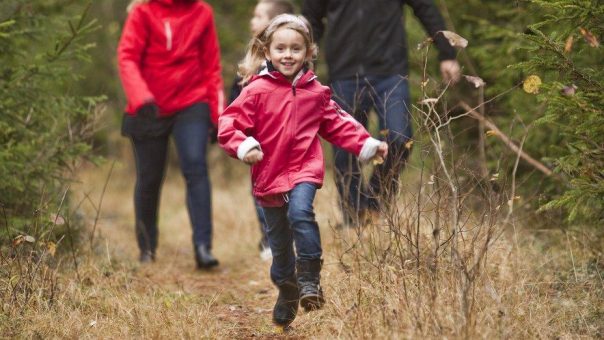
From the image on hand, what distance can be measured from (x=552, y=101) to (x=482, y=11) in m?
3.45

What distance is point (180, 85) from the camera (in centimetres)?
598

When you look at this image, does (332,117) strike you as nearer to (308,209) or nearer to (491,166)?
(308,209)

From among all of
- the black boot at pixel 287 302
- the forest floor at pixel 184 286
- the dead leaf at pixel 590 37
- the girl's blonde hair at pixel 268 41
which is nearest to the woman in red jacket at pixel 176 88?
the forest floor at pixel 184 286

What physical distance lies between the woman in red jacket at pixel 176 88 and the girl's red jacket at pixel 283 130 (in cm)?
202

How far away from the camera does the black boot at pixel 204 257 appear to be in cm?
610

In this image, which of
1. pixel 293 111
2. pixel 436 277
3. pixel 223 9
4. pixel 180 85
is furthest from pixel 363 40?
pixel 223 9

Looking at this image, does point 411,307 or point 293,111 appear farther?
point 293,111

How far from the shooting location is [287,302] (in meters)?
4.01

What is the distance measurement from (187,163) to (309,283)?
249 centimetres

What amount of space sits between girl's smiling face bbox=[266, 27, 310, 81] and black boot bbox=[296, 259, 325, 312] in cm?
96

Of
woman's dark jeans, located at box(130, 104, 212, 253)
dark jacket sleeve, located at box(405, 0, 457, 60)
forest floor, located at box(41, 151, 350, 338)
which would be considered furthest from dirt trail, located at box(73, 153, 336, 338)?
dark jacket sleeve, located at box(405, 0, 457, 60)

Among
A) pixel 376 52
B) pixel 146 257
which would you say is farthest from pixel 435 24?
pixel 146 257

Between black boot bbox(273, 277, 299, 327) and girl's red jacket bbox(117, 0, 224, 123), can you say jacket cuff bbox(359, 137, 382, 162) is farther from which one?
girl's red jacket bbox(117, 0, 224, 123)

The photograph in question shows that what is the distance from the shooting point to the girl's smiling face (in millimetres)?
3986
